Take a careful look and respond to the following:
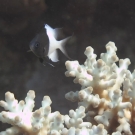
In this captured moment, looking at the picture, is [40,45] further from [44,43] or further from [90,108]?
[90,108]

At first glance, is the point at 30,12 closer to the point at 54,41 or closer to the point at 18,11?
the point at 18,11

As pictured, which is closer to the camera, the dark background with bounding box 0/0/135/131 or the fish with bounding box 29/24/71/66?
the fish with bounding box 29/24/71/66

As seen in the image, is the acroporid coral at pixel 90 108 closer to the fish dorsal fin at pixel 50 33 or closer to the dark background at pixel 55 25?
the fish dorsal fin at pixel 50 33

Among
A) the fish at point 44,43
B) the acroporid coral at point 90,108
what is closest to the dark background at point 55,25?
the fish at point 44,43

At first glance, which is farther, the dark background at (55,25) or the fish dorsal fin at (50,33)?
the dark background at (55,25)

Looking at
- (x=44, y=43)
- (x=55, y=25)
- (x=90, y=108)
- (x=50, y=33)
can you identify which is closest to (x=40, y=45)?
(x=44, y=43)

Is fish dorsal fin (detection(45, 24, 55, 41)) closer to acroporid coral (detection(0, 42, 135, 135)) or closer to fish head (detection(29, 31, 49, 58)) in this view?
fish head (detection(29, 31, 49, 58))

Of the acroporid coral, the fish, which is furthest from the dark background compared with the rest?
the acroporid coral
